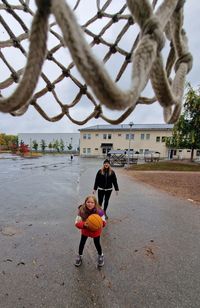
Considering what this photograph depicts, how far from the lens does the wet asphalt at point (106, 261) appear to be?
2801 mm

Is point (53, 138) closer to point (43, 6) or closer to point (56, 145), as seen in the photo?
point (56, 145)

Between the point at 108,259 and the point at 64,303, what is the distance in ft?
4.07

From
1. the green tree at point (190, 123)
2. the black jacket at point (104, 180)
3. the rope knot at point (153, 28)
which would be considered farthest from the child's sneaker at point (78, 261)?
the green tree at point (190, 123)

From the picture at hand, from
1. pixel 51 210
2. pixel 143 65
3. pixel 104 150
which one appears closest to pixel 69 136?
pixel 104 150

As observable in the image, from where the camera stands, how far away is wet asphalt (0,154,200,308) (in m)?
2.80

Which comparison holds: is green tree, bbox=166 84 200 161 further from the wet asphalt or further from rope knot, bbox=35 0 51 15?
rope knot, bbox=35 0 51 15

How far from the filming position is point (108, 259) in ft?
12.3

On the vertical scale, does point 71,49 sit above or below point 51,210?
above

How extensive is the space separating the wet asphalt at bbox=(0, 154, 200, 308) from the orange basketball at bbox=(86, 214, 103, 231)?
0.68 metres

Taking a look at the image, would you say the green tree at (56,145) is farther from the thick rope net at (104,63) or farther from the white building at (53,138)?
the thick rope net at (104,63)

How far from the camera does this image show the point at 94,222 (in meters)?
3.49

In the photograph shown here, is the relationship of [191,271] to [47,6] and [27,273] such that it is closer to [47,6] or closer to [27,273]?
[27,273]

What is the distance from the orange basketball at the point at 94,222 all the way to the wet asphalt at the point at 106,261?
68cm

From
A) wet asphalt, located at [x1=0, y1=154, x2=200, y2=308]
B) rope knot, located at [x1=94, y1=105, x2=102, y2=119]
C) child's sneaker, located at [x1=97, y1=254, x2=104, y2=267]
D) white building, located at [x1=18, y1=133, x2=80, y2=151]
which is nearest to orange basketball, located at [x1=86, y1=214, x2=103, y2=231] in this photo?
child's sneaker, located at [x1=97, y1=254, x2=104, y2=267]
